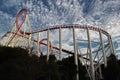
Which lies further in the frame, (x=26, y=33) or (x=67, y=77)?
(x=26, y=33)

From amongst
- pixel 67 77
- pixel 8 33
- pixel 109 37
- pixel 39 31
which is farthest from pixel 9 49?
pixel 109 37

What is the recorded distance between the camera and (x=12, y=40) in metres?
33.8

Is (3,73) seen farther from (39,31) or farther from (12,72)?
(39,31)

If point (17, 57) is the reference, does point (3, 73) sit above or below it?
below

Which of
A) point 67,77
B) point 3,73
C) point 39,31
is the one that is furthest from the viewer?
point 39,31

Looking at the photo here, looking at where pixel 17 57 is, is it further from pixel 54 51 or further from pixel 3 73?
pixel 54 51

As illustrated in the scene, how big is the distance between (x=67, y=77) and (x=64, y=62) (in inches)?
102

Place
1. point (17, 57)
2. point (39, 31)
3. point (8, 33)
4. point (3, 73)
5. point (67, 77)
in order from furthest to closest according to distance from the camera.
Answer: point (8, 33) < point (39, 31) < point (67, 77) < point (17, 57) < point (3, 73)

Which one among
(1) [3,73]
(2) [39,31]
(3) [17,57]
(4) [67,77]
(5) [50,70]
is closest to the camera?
(1) [3,73]

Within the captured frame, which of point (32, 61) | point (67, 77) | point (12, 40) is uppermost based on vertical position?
point (12, 40)

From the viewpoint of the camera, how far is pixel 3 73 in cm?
1473

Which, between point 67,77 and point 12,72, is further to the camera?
point 67,77

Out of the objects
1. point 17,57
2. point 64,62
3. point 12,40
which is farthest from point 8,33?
point 17,57

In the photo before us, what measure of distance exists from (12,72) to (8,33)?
22.4 meters
